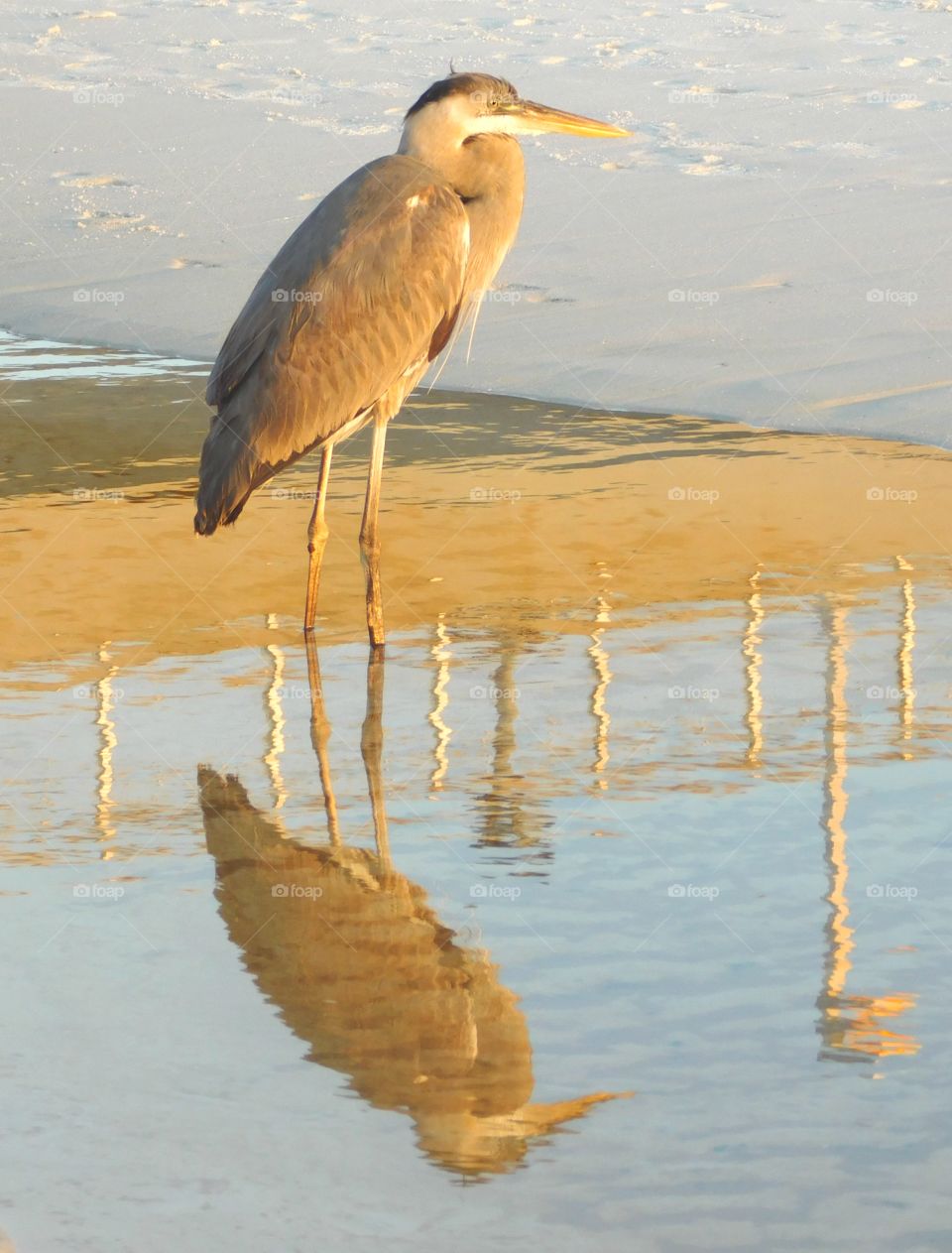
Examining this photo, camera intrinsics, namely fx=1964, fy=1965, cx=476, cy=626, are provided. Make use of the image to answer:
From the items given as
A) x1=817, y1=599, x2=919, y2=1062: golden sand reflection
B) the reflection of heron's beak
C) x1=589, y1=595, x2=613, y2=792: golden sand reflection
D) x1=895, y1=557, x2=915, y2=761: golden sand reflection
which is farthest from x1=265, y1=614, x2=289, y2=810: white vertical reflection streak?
the reflection of heron's beak

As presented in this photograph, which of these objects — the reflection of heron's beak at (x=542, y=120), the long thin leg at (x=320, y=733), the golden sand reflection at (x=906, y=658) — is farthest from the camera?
the reflection of heron's beak at (x=542, y=120)

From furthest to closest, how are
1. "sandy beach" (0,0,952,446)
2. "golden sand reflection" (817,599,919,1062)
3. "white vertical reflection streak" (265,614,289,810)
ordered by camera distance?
"sandy beach" (0,0,952,446) → "white vertical reflection streak" (265,614,289,810) → "golden sand reflection" (817,599,919,1062)

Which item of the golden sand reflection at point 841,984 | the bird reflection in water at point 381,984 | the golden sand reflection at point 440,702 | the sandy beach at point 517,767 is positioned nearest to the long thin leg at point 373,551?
the sandy beach at point 517,767

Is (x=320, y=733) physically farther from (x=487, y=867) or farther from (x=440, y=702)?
(x=487, y=867)

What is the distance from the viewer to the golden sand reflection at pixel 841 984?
3.98 m

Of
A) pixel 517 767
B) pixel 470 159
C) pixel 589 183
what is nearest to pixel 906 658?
pixel 517 767

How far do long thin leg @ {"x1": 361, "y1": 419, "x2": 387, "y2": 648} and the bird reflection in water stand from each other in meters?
1.39

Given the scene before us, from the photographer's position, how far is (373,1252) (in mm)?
3279

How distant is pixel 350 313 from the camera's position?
24.0 feet

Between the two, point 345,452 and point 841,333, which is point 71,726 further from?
point 841,333

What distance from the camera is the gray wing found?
7238 millimetres

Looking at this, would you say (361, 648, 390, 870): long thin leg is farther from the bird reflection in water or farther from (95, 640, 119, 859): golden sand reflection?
(95, 640, 119, 859): golden sand reflection

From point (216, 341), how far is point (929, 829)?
25.6 feet

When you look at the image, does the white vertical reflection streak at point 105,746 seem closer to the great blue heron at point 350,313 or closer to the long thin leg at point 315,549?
the long thin leg at point 315,549
